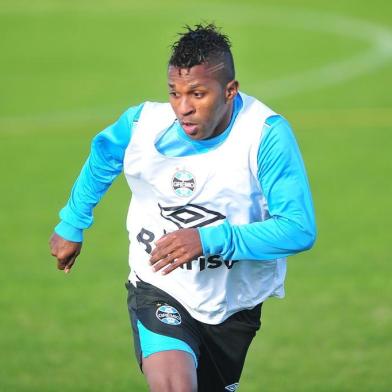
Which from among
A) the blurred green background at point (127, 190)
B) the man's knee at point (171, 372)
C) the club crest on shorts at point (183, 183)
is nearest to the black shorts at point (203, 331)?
the man's knee at point (171, 372)

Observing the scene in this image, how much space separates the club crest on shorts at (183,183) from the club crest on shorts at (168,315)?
0.66 meters

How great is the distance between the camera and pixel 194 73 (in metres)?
6.64

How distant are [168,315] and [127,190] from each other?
943cm

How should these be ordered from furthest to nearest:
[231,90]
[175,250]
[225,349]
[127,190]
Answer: [127,190], [225,349], [231,90], [175,250]

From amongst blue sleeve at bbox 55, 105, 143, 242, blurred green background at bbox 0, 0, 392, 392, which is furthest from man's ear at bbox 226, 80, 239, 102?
blurred green background at bbox 0, 0, 392, 392

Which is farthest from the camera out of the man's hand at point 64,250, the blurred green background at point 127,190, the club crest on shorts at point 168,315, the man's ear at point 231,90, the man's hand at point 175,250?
the blurred green background at point 127,190

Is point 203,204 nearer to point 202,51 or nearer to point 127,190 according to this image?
point 202,51

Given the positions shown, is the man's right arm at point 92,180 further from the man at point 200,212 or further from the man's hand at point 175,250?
the man's hand at point 175,250

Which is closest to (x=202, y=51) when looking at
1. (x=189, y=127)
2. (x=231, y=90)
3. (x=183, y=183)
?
(x=231, y=90)

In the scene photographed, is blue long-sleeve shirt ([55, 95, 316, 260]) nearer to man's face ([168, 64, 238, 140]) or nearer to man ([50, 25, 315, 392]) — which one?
man ([50, 25, 315, 392])

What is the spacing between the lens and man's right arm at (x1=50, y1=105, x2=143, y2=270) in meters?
7.14

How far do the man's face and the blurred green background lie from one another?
4.02m

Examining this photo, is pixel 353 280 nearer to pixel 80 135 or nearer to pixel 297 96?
pixel 80 135

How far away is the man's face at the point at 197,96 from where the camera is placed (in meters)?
6.63
